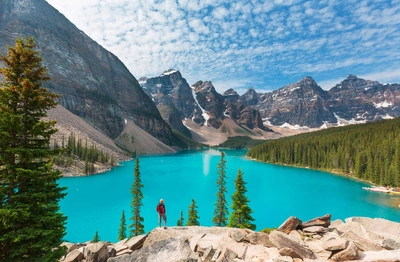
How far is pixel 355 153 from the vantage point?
9731cm

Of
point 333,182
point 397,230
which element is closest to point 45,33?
point 333,182

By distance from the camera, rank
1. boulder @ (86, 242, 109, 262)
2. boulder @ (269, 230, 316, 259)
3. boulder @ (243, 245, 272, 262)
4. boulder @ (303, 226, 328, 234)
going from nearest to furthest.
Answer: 1. boulder @ (269, 230, 316, 259)
2. boulder @ (243, 245, 272, 262)
3. boulder @ (86, 242, 109, 262)
4. boulder @ (303, 226, 328, 234)

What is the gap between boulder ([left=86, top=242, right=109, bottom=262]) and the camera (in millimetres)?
13094

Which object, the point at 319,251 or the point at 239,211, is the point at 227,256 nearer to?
the point at 319,251

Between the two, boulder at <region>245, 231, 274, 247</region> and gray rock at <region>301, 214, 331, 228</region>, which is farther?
gray rock at <region>301, 214, 331, 228</region>

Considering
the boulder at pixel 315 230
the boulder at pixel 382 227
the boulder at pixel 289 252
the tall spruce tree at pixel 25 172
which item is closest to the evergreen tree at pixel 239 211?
the boulder at pixel 382 227

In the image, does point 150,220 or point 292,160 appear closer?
point 150,220

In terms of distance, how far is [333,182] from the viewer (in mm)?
78938

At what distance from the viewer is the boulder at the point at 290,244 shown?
11.0 metres

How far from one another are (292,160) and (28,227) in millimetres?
133891

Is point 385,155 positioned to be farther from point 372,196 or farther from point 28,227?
point 28,227

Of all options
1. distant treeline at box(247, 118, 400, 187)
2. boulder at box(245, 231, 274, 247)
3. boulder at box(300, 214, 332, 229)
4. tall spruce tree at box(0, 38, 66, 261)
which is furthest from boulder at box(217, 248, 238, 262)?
distant treeline at box(247, 118, 400, 187)

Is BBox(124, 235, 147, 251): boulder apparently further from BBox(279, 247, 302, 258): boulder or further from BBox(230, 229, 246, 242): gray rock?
BBox(279, 247, 302, 258): boulder

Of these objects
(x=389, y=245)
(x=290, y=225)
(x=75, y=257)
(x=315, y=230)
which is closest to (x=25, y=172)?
(x=75, y=257)
